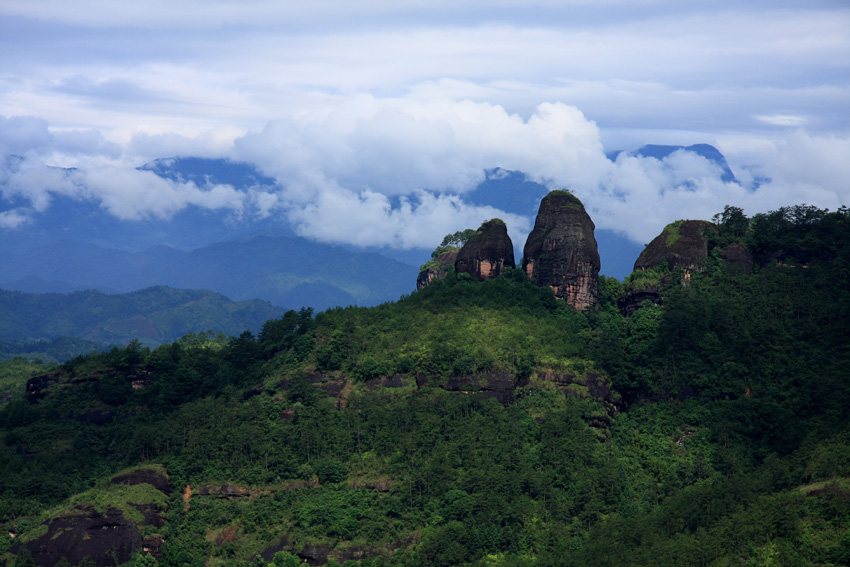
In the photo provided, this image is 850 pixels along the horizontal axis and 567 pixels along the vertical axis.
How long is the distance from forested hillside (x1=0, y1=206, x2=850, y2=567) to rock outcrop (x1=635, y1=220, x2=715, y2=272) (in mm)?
443

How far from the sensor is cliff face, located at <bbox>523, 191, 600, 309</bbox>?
94.6 metres

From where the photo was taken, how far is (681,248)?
9538 centimetres

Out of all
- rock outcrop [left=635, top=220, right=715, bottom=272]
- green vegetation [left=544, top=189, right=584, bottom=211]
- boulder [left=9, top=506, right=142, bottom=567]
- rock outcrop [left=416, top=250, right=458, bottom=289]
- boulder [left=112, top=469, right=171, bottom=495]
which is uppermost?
green vegetation [left=544, top=189, right=584, bottom=211]

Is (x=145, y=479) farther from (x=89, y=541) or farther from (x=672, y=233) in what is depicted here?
(x=672, y=233)

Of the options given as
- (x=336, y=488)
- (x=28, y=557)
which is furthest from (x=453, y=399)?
(x=28, y=557)

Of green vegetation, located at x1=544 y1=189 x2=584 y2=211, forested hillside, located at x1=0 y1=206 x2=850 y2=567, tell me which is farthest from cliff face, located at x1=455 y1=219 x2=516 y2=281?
green vegetation, located at x1=544 y1=189 x2=584 y2=211

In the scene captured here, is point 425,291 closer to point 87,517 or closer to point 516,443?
point 516,443

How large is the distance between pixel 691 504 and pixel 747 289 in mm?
32931

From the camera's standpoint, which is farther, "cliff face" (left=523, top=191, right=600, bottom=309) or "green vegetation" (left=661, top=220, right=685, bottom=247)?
"green vegetation" (left=661, top=220, right=685, bottom=247)

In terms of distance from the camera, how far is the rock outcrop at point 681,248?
310 ft

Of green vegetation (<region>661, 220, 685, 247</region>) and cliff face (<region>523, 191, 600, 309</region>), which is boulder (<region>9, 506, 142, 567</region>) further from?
green vegetation (<region>661, 220, 685, 247</region>)

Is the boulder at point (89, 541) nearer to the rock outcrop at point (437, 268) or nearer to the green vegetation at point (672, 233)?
the green vegetation at point (672, 233)

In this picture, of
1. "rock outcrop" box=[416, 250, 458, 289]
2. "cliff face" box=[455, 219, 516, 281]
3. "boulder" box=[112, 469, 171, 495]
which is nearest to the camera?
"boulder" box=[112, 469, 171, 495]

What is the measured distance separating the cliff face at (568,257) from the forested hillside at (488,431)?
1.68 metres
